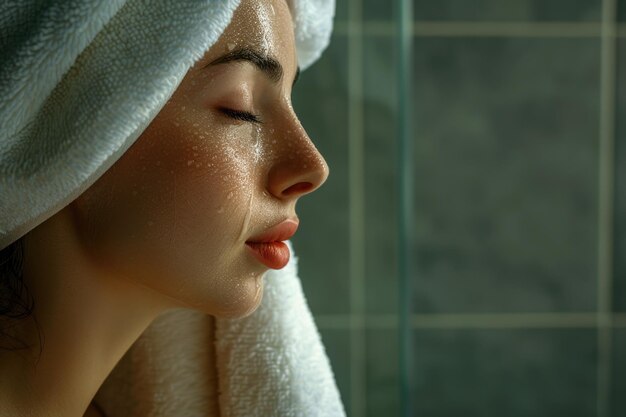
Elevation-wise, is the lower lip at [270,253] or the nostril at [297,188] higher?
the nostril at [297,188]

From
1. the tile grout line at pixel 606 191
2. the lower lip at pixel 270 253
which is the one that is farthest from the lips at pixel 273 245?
the tile grout line at pixel 606 191

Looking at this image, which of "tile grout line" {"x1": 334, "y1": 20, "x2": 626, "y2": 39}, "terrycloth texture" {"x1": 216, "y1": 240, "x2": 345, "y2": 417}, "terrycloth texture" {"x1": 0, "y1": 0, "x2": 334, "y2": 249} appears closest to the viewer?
"terrycloth texture" {"x1": 0, "y1": 0, "x2": 334, "y2": 249}

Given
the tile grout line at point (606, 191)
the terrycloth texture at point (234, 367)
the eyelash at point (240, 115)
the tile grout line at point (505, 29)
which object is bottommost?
the terrycloth texture at point (234, 367)

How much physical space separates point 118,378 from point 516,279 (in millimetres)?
817

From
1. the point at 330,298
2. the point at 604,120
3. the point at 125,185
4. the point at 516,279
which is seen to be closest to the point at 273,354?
the point at 330,298

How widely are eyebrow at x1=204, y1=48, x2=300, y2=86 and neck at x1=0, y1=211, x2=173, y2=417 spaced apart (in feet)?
0.40

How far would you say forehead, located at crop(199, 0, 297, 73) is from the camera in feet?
1.32

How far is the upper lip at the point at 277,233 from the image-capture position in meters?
0.43

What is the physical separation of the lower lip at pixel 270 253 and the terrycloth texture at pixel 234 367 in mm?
96

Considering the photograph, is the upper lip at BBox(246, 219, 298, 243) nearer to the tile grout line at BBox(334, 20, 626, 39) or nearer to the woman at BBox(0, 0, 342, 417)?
the woman at BBox(0, 0, 342, 417)

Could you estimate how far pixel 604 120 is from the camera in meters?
1.21

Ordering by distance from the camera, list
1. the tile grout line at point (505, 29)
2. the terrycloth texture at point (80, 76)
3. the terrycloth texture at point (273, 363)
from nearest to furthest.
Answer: the terrycloth texture at point (80, 76), the terrycloth texture at point (273, 363), the tile grout line at point (505, 29)

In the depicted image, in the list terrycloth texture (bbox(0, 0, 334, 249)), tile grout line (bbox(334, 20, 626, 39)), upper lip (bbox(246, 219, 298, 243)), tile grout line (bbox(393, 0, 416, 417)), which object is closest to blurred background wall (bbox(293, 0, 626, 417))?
tile grout line (bbox(334, 20, 626, 39))

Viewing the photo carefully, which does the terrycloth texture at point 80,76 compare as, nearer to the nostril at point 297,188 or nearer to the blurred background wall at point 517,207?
the nostril at point 297,188
